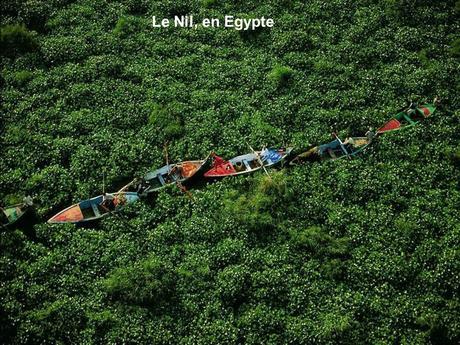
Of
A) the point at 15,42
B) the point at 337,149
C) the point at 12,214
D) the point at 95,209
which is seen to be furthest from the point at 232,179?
the point at 15,42

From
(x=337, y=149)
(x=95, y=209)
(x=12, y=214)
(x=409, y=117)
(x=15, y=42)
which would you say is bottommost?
(x=95, y=209)

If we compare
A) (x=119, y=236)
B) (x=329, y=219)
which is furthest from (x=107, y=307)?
(x=329, y=219)

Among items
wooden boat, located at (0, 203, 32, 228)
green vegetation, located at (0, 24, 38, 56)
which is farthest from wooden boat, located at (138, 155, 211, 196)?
green vegetation, located at (0, 24, 38, 56)

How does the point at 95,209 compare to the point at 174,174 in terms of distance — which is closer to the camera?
the point at 95,209

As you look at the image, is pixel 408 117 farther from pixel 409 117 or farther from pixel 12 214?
pixel 12 214

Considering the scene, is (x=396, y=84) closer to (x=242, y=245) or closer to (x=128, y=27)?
(x=242, y=245)

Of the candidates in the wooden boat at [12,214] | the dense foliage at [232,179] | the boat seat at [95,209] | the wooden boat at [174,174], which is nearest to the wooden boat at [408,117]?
the dense foliage at [232,179]
